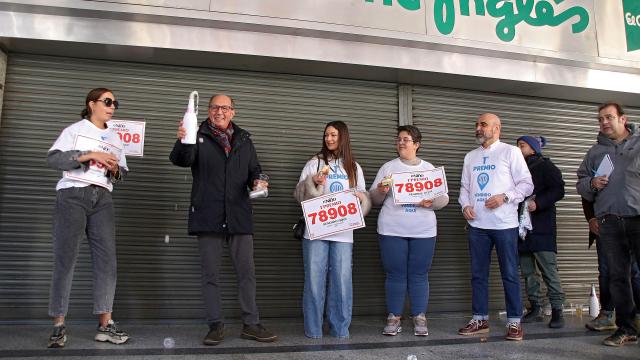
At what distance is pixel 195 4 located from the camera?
15.0ft

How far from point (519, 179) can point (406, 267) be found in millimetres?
1253

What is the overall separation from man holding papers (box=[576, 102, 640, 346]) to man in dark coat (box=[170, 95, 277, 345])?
280cm

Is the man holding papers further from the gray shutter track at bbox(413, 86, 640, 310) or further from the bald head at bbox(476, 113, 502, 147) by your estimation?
the gray shutter track at bbox(413, 86, 640, 310)

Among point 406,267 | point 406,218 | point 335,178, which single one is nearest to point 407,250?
point 406,267

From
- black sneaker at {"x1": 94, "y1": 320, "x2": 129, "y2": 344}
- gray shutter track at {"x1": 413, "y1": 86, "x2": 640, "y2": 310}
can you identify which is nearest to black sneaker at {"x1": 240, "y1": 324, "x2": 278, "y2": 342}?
black sneaker at {"x1": 94, "y1": 320, "x2": 129, "y2": 344}

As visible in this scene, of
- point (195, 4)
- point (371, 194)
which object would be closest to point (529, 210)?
point (371, 194)

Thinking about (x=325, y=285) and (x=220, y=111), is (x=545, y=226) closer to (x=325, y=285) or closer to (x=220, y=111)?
(x=325, y=285)

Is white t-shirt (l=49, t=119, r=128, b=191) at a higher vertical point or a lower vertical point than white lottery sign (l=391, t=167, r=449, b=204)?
higher

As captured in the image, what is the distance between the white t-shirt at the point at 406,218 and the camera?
415 centimetres

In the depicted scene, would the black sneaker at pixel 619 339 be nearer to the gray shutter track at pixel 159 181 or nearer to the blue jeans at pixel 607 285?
the blue jeans at pixel 607 285

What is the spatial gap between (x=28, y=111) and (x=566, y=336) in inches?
219

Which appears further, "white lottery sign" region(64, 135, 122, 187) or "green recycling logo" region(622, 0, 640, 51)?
"green recycling logo" region(622, 0, 640, 51)

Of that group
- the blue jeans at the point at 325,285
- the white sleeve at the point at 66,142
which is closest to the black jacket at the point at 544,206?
the blue jeans at the point at 325,285

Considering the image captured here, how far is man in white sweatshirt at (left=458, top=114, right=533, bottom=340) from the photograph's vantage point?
4055 millimetres
